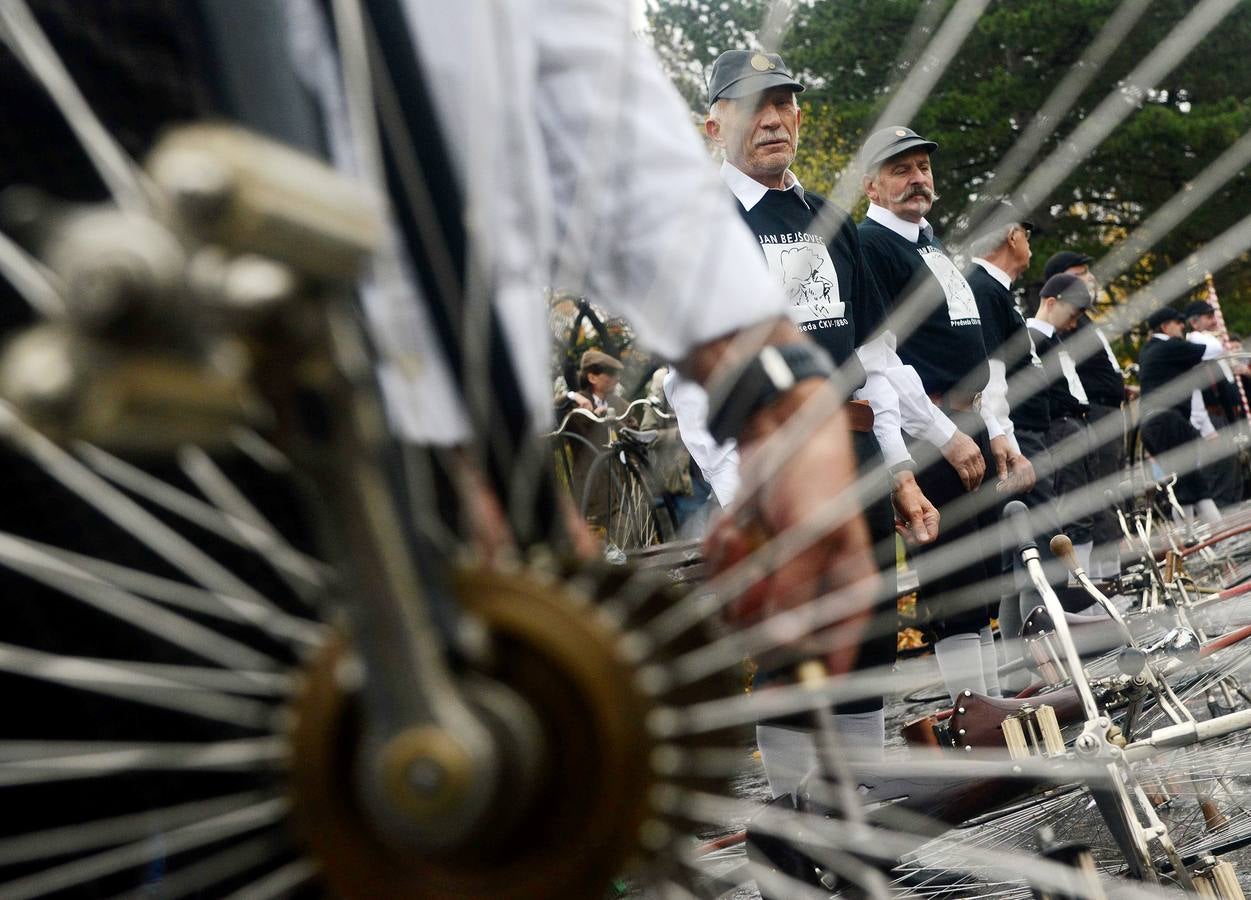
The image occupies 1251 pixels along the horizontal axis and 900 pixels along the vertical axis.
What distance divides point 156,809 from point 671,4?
1.48 m

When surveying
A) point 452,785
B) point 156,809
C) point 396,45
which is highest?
point 396,45

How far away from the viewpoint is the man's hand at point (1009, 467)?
5.05 meters

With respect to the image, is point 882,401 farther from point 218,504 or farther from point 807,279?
point 218,504

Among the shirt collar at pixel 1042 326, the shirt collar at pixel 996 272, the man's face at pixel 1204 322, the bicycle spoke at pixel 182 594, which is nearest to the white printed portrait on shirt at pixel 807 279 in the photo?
the bicycle spoke at pixel 182 594

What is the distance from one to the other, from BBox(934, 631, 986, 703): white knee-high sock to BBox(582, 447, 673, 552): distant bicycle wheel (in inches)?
38.7

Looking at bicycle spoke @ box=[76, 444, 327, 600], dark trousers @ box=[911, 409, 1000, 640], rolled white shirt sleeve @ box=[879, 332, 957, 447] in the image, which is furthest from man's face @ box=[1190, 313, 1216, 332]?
bicycle spoke @ box=[76, 444, 327, 600]

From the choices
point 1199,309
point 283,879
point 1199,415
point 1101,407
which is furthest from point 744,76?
point 1199,309

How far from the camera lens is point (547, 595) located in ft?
2.46

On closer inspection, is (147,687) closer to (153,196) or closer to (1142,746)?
(153,196)

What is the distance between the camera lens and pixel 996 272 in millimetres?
6312

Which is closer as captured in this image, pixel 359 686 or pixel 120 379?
pixel 120 379

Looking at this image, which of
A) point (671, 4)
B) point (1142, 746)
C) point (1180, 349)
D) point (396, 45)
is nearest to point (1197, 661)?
point (1142, 746)

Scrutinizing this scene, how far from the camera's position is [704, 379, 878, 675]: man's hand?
101cm

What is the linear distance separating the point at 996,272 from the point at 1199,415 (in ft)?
21.6
